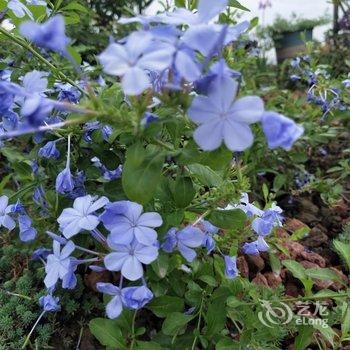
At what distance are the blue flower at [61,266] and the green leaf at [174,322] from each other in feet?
0.71

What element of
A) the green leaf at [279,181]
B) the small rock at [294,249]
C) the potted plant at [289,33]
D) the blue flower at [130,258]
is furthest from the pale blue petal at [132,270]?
the potted plant at [289,33]

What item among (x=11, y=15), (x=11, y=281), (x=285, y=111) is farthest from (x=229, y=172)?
(x=285, y=111)

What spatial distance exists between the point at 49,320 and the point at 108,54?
91 cm

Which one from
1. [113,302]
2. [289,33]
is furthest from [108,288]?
[289,33]

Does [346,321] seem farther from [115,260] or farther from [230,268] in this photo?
[115,260]

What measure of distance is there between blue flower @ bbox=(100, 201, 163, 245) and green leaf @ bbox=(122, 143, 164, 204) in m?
0.09

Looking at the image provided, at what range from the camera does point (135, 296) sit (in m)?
0.94

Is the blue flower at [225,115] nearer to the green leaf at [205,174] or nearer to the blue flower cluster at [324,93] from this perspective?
the green leaf at [205,174]

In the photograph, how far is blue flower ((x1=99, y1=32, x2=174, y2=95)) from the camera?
654mm

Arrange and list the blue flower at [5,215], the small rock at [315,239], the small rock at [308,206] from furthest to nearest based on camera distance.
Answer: the small rock at [308,206] < the small rock at [315,239] < the blue flower at [5,215]

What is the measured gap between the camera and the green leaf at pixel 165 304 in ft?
3.56

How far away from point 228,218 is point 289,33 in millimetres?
4193

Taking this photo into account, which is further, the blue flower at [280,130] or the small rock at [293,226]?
the small rock at [293,226]

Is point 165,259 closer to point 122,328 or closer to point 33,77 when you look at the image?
point 122,328
